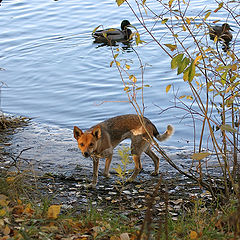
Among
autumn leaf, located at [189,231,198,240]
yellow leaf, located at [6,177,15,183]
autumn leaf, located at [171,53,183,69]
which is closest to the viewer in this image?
autumn leaf, located at [171,53,183,69]

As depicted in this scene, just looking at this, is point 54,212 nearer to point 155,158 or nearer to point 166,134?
point 155,158

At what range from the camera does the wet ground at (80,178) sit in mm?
6293

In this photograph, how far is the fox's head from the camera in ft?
23.9

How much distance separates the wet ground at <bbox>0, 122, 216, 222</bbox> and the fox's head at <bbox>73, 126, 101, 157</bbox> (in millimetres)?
398

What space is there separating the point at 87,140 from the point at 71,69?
20.6 ft

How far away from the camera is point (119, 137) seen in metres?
8.03

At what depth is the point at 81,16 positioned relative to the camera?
1825cm

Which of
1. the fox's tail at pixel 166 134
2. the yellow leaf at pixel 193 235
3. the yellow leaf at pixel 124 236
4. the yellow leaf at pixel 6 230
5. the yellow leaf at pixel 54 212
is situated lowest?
the fox's tail at pixel 166 134

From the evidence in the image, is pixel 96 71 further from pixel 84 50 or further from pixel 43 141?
pixel 43 141

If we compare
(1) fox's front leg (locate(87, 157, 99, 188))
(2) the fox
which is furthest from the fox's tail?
(1) fox's front leg (locate(87, 157, 99, 188))

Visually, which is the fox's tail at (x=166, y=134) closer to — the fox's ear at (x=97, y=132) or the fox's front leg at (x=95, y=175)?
the fox's ear at (x=97, y=132)

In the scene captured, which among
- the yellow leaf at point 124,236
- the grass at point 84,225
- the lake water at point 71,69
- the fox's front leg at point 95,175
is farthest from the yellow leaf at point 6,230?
the lake water at point 71,69

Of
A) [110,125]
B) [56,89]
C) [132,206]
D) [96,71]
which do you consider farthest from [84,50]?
[132,206]

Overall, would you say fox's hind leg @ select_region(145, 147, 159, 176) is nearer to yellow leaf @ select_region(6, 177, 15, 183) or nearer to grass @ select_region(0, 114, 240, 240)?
grass @ select_region(0, 114, 240, 240)
